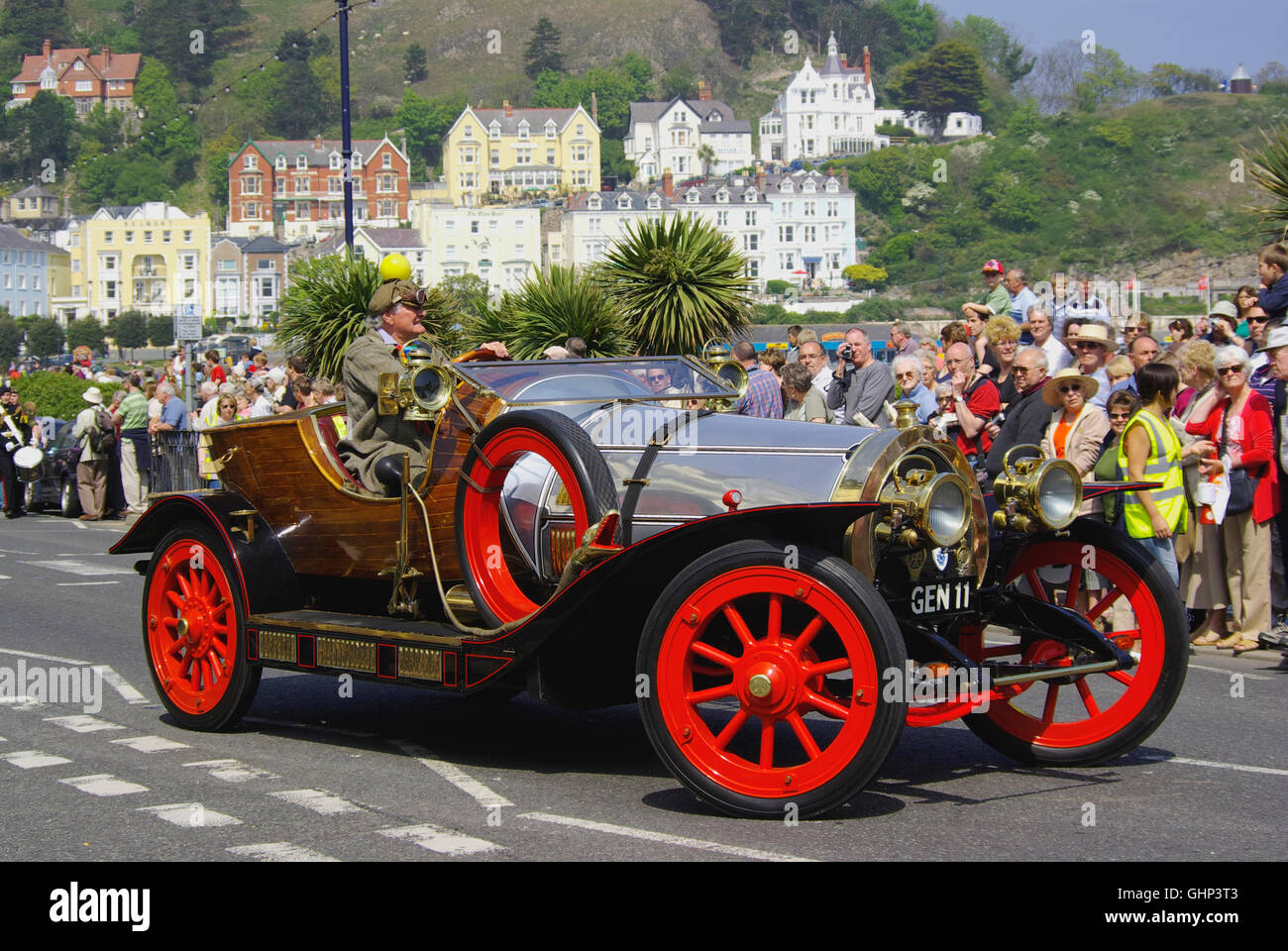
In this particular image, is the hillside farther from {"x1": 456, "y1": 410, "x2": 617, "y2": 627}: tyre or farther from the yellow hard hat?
{"x1": 456, "y1": 410, "x2": 617, "y2": 627}: tyre

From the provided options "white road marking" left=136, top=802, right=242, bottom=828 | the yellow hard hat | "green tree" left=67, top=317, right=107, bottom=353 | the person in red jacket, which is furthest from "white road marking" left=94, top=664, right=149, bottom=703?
"green tree" left=67, top=317, right=107, bottom=353

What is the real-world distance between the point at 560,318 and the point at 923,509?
11.4 m

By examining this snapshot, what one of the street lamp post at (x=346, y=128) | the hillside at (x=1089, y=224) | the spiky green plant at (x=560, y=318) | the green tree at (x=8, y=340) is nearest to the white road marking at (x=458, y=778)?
the spiky green plant at (x=560, y=318)

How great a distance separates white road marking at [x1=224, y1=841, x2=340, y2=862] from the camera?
5.25 m

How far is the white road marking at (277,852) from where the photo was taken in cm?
525

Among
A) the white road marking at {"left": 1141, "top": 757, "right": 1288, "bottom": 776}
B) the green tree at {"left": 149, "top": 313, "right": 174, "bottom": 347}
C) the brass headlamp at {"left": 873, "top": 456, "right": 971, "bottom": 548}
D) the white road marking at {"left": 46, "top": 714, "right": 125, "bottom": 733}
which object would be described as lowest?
the white road marking at {"left": 46, "top": 714, "right": 125, "bottom": 733}

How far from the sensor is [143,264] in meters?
186

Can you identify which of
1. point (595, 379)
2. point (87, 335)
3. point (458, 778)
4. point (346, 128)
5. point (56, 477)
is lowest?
point (458, 778)

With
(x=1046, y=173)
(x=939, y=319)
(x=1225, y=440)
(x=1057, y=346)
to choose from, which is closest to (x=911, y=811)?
(x=1225, y=440)

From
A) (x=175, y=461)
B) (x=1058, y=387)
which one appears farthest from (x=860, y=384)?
(x=175, y=461)

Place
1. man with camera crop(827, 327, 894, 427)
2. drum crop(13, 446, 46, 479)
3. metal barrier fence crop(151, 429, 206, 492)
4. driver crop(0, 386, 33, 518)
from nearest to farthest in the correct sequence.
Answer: man with camera crop(827, 327, 894, 427) < metal barrier fence crop(151, 429, 206, 492) < drum crop(13, 446, 46, 479) < driver crop(0, 386, 33, 518)

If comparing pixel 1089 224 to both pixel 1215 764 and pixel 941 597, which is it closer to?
pixel 1215 764

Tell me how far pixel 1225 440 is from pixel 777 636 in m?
5.97

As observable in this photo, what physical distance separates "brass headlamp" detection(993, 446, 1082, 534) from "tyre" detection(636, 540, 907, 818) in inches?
37.7
